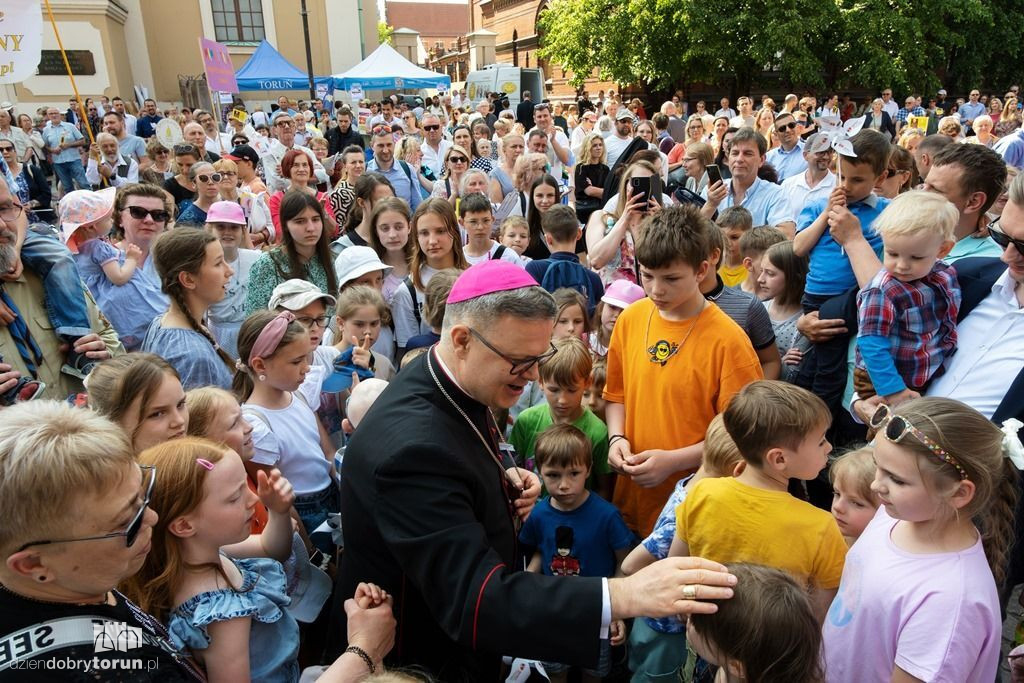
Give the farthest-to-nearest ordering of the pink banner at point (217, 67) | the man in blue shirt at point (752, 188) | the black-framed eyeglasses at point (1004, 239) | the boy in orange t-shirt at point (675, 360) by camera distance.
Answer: the pink banner at point (217, 67) < the man in blue shirt at point (752, 188) < the boy in orange t-shirt at point (675, 360) < the black-framed eyeglasses at point (1004, 239)

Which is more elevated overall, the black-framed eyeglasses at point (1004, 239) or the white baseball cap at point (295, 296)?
the black-framed eyeglasses at point (1004, 239)

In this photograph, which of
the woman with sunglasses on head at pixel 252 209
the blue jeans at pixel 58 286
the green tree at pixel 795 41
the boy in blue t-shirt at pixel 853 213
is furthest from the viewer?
the green tree at pixel 795 41

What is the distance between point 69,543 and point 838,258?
3.53 m

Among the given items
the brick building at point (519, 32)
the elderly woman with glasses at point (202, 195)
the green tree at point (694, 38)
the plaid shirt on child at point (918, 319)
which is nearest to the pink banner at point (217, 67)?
the elderly woman with glasses at point (202, 195)

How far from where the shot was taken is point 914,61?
24859 millimetres

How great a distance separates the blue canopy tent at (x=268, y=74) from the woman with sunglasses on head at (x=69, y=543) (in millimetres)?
22376

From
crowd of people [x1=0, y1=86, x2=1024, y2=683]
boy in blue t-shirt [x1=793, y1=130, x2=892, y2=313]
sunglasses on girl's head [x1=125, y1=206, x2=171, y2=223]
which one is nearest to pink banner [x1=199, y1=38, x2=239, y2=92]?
crowd of people [x1=0, y1=86, x2=1024, y2=683]

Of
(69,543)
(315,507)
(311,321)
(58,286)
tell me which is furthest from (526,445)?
(58,286)

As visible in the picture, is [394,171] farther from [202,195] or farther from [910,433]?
[910,433]

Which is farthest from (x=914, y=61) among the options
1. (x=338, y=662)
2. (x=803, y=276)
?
(x=338, y=662)

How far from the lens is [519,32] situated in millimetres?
43688

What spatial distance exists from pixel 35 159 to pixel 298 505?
13052 millimetres

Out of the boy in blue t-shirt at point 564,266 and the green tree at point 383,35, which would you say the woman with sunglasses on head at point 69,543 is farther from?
the green tree at point 383,35

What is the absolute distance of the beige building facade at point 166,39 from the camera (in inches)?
1058
